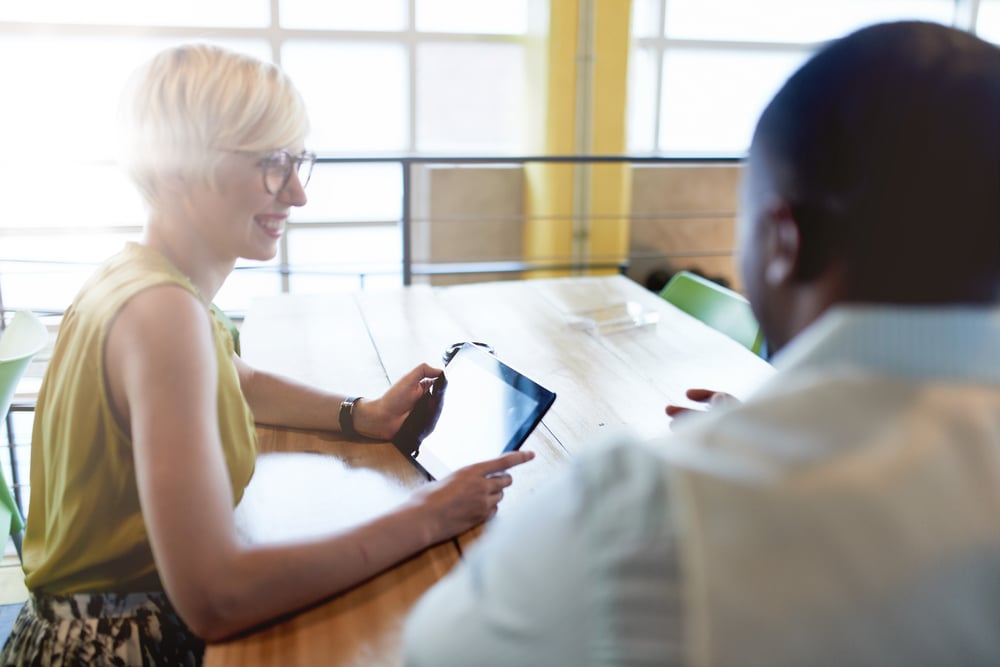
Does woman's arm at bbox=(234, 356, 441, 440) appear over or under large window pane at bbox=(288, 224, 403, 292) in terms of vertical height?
over

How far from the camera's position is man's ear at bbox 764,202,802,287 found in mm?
555

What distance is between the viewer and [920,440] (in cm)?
45

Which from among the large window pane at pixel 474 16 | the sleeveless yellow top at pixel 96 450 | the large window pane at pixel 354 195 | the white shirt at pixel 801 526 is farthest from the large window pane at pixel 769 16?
the white shirt at pixel 801 526

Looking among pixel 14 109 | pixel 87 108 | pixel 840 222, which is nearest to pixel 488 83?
pixel 87 108

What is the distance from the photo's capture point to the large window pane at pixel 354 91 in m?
4.96

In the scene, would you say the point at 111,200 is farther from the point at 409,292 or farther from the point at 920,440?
the point at 920,440

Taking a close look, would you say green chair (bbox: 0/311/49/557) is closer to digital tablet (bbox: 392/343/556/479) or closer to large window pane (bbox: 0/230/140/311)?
digital tablet (bbox: 392/343/556/479)

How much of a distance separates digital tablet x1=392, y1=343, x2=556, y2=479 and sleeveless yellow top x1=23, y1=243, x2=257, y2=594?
27cm

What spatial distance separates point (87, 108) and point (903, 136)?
5108mm

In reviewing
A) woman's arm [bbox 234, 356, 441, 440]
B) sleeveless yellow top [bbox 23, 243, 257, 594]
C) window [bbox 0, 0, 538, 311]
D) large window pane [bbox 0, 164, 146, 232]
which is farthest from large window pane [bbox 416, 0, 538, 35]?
sleeveless yellow top [bbox 23, 243, 257, 594]

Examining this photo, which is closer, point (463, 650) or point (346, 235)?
point (463, 650)

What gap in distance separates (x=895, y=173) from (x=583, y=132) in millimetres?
4544

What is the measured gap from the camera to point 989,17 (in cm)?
594

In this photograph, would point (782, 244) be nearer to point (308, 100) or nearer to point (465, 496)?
point (465, 496)
